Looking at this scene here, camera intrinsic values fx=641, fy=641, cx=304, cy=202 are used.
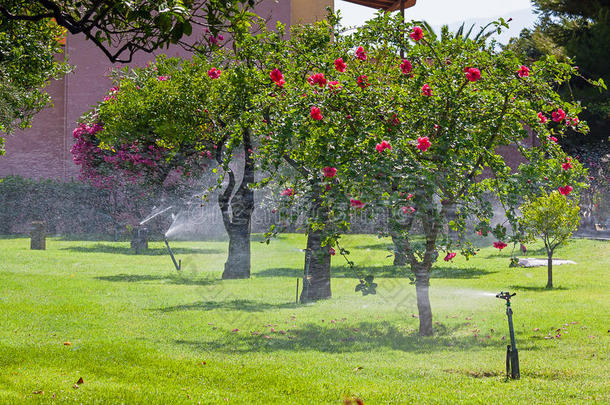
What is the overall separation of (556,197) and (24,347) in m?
13.9

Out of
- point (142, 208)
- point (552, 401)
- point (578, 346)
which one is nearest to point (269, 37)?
point (578, 346)

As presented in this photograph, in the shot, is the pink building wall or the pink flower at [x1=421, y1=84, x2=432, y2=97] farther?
the pink building wall

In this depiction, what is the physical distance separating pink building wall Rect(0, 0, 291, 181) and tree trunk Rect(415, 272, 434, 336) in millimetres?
27299

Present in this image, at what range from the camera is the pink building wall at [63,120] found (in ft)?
115

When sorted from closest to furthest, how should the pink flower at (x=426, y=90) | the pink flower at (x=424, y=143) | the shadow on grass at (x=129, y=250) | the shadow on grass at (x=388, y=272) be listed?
the pink flower at (x=424, y=143) < the pink flower at (x=426, y=90) < the shadow on grass at (x=388, y=272) < the shadow on grass at (x=129, y=250)

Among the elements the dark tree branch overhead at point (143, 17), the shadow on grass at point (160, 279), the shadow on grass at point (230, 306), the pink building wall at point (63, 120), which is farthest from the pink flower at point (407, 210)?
the pink building wall at point (63, 120)

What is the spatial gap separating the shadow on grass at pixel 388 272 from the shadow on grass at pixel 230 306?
5.25 metres

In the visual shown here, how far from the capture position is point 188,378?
798 cm

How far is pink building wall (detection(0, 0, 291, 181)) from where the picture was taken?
115 feet

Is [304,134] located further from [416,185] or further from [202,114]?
[202,114]

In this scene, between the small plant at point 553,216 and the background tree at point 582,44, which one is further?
the background tree at point 582,44

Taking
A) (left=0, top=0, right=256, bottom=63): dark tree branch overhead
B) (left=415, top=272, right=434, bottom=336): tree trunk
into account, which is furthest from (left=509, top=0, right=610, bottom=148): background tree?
(left=0, top=0, right=256, bottom=63): dark tree branch overhead

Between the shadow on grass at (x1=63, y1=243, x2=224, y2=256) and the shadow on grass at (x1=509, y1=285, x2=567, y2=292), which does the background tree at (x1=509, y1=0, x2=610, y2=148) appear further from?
the shadow on grass at (x1=63, y1=243, x2=224, y2=256)

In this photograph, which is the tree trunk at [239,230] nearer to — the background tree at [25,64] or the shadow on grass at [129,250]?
the background tree at [25,64]
